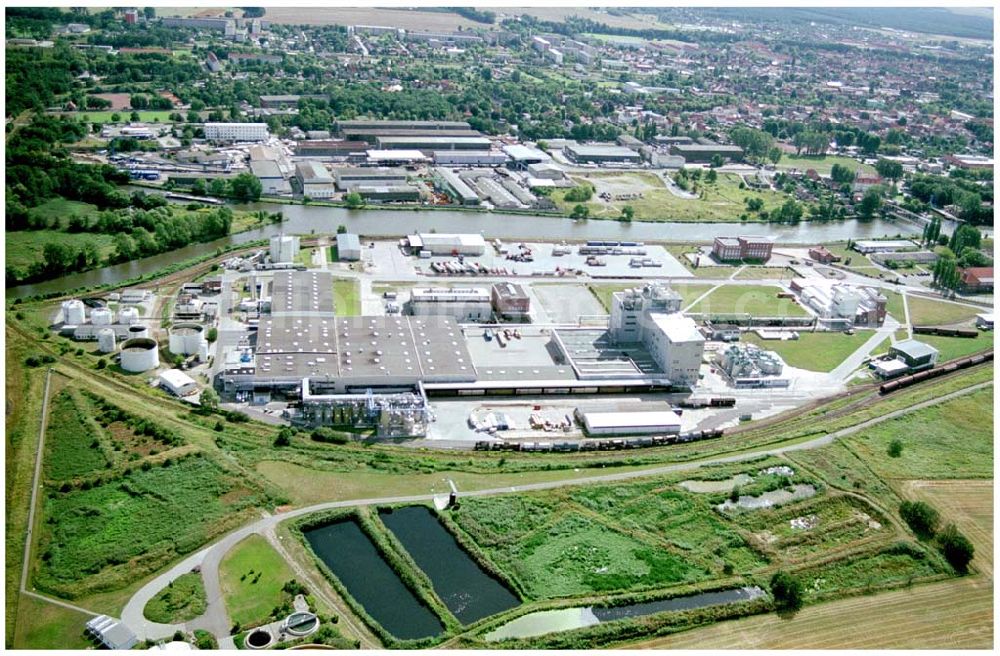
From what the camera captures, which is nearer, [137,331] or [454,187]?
[137,331]

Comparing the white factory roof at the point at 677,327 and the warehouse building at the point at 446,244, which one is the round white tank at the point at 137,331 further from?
the white factory roof at the point at 677,327

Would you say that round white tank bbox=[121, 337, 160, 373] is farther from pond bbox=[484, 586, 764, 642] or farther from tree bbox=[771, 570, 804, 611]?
Answer: tree bbox=[771, 570, 804, 611]

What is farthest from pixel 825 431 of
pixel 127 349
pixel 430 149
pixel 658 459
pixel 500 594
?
pixel 430 149

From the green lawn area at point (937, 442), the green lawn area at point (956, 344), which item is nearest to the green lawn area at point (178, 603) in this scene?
the green lawn area at point (937, 442)

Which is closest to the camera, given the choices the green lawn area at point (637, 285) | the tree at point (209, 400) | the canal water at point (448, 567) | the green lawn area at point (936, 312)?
the canal water at point (448, 567)

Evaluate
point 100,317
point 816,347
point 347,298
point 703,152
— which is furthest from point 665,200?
point 100,317

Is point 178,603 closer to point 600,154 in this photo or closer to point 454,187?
point 454,187
